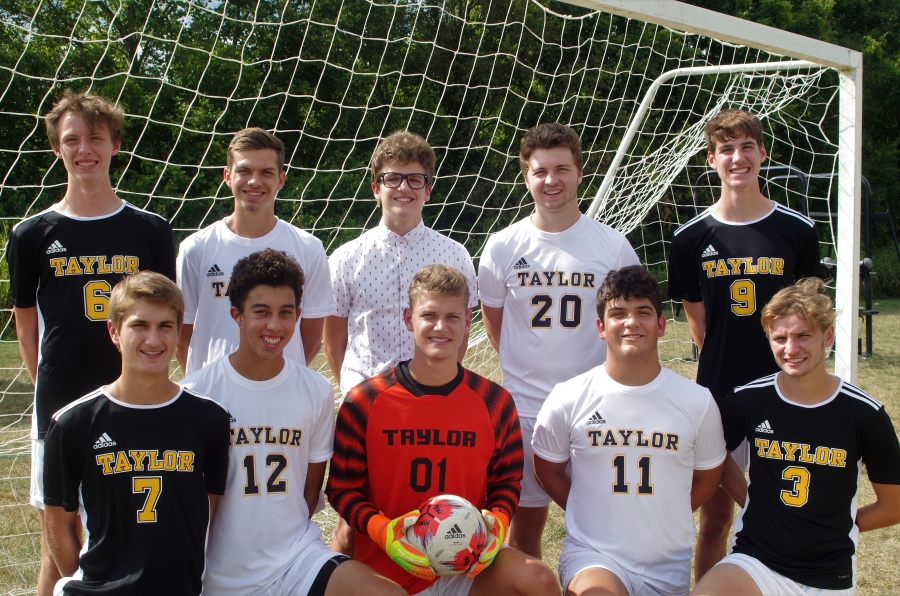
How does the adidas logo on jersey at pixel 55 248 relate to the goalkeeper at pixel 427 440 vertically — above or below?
above

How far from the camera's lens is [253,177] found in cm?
272

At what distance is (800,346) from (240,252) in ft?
6.22

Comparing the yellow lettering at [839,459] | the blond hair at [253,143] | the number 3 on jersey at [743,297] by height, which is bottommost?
the yellow lettering at [839,459]

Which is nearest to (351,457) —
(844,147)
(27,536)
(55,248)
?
(55,248)

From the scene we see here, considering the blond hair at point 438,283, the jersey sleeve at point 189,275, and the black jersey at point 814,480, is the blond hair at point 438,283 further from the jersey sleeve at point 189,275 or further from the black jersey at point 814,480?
the black jersey at point 814,480

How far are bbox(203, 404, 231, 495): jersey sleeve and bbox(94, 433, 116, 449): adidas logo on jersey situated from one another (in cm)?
26

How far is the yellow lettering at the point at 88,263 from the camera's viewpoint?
8.15 feet

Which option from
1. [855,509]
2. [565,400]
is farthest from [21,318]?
[855,509]

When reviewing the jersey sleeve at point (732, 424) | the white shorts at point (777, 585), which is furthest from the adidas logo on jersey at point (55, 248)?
the white shorts at point (777, 585)

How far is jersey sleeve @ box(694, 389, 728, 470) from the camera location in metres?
2.46

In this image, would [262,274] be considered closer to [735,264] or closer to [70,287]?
[70,287]

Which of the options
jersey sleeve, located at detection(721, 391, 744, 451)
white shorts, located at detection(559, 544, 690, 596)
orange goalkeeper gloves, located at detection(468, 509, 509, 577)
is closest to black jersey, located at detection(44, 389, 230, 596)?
Answer: orange goalkeeper gloves, located at detection(468, 509, 509, 577)

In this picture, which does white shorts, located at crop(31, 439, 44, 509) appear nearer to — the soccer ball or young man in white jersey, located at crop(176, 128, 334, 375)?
young man in white jersey, located at crop(176, 128, 334, 375)

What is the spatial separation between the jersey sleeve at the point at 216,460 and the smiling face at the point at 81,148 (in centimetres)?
96
